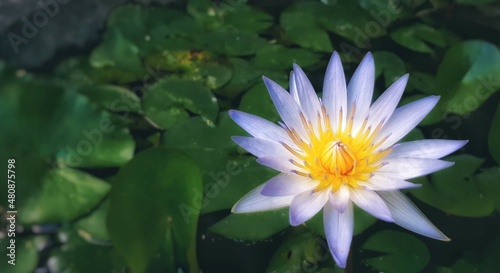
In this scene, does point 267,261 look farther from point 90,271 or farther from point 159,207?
point 90,271

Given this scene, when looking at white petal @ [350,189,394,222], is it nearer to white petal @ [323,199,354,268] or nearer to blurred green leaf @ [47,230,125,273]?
white petal @ [323,199,354,268]

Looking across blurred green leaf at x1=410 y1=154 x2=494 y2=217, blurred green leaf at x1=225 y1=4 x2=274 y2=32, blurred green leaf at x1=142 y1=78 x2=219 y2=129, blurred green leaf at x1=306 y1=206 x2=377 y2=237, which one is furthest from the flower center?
blurred green leaf at x1=225 y1=4 x2=274 y2=32

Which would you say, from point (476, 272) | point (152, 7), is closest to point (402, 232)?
point (476, 272)

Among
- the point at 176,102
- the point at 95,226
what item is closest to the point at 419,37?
the point at 176,102

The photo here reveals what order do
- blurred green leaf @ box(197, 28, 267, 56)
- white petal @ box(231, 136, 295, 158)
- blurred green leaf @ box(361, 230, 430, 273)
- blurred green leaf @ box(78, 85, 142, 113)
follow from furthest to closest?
1. blurred green leaf @ box(197, 28, 267, 56)
2. blurred green leaf @ box(78, 85, 142, 113)
3. blurred green leaf @ box(361, 230, 430, 273)
4. white petal @ box(231, 136, 295, 158)

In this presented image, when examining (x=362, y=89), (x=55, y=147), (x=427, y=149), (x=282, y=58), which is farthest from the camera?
(x=282, y=58)

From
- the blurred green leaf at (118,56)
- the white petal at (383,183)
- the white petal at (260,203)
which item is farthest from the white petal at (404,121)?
the blurred green leaf at (118,56)

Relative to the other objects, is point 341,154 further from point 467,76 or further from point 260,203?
point 467,76
